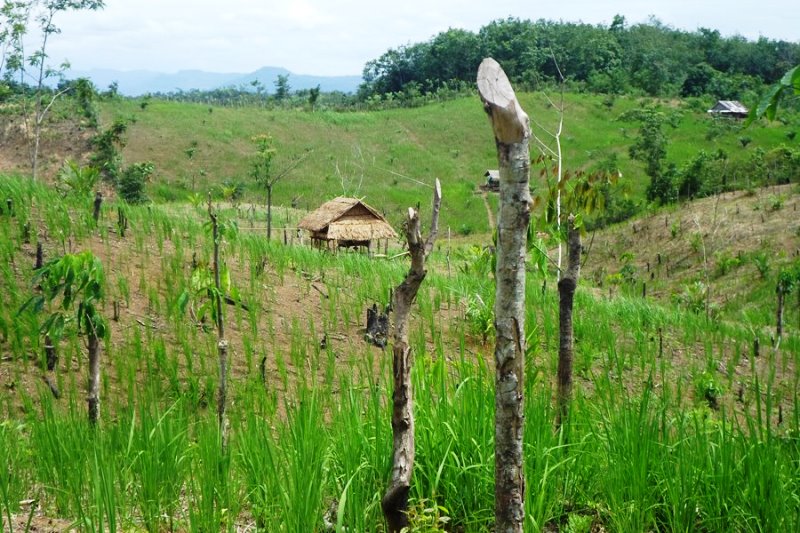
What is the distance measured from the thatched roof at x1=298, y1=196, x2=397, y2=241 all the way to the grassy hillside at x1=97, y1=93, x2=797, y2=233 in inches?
497

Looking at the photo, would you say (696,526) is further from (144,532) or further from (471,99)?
(471,99)

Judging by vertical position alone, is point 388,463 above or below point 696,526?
above

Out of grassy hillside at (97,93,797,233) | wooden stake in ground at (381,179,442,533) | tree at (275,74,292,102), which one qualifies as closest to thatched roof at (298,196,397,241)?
grassy hillside at (97,93,797,233)

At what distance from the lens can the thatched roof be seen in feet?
63.7

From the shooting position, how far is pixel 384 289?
9414 millimetres

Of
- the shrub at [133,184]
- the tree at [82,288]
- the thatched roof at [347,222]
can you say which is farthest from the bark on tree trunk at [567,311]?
the shrub at [133,184]

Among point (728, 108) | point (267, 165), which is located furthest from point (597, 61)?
point (267, 165)

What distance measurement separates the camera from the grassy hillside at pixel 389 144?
35781mm

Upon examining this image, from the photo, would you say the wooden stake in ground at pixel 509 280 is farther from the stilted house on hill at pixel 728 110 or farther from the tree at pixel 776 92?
the stilted house on hill at pixel 728 110

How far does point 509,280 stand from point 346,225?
17353 mm

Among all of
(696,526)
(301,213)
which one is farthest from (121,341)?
(301,213)

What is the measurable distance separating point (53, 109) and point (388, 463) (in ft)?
131

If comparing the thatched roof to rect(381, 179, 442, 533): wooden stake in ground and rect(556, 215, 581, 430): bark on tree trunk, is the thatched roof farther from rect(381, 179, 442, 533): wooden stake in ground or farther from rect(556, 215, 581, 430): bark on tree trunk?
rect(381, 179, 442, 533): wooden stake in ground

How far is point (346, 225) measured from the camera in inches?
771
